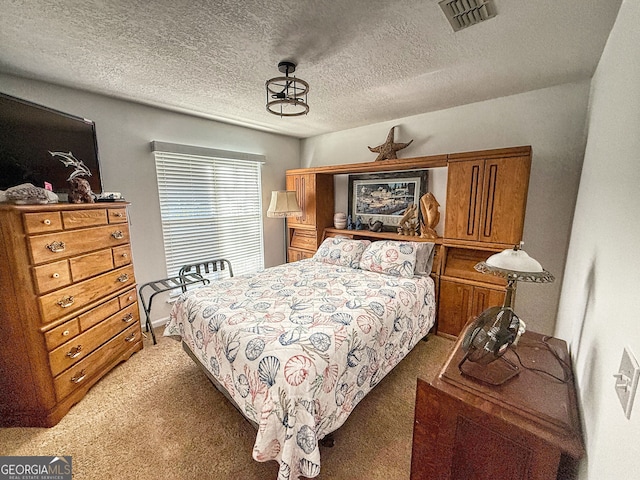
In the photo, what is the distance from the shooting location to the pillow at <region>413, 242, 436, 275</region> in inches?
105

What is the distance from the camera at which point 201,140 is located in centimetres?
314

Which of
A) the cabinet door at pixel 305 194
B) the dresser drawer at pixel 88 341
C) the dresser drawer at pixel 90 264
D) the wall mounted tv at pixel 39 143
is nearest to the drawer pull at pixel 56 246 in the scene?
the dresser drawer at pixel 90 264

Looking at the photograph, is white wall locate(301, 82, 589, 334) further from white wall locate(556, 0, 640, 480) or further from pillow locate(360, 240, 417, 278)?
white wall locate(556, 0, 640, 480)

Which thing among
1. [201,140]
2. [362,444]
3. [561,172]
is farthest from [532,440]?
[201,140]

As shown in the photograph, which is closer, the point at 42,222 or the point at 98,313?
the point at 42,222

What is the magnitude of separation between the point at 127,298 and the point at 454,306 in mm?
3111

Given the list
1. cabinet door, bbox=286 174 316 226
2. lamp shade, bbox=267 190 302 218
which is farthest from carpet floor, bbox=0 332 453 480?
cabinet door, bbox=286 174 316 226

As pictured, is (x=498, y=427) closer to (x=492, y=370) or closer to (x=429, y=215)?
(x=492, y=370)

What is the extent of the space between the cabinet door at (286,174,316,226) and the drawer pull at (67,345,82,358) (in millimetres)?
2657

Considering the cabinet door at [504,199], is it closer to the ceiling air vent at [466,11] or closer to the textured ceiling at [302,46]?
the textured ceiling at [302,46]

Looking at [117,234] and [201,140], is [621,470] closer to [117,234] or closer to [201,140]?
[117,234]

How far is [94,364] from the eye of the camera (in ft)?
6.55

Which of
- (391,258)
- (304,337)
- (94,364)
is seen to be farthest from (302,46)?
(94,364)

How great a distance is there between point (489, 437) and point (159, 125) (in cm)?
357
